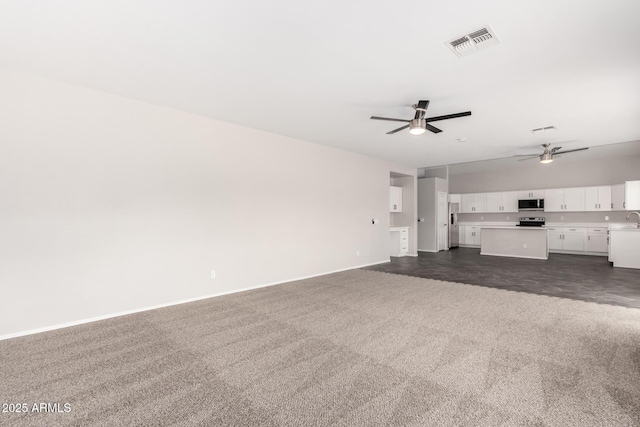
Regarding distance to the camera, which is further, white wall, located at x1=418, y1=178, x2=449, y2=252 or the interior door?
the interior door

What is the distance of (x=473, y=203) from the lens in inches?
456

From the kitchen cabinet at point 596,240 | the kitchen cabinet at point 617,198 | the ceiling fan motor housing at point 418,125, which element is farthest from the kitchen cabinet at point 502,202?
the ceiling fan motor housing at point 418,125

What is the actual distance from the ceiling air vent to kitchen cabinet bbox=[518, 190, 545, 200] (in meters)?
9.70

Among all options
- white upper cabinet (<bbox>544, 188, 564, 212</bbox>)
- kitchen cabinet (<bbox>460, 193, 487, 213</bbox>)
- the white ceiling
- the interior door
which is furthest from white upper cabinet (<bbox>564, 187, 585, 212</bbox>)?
the white ceiling

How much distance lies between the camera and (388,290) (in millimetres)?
4969

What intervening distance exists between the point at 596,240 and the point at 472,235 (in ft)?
11.6

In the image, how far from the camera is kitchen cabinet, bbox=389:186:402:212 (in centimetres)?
889

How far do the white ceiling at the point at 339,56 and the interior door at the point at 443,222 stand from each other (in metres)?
5.65

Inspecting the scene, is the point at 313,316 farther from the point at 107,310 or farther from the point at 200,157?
the point at 200,157

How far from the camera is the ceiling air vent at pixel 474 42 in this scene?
2.48m

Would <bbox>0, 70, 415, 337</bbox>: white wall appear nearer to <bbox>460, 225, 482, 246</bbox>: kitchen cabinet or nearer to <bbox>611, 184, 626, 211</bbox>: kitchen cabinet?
<bbox>460, 225, 482, 246</bbox>: kitchen cabinet

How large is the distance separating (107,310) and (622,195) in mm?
12713

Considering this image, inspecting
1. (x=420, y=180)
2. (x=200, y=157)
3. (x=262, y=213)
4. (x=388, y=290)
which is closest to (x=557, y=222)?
(x=420, y=180)

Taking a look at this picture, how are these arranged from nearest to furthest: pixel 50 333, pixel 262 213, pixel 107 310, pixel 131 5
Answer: pixel 131 5, pixel 50 333, pixel 107 310, pixel 262 213
